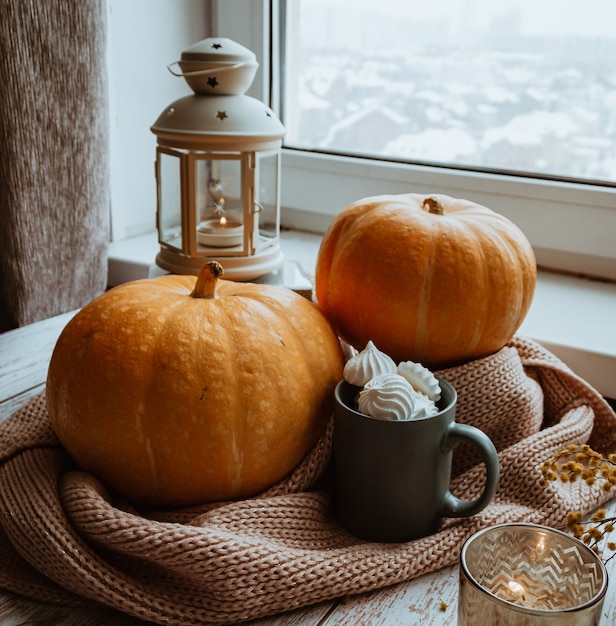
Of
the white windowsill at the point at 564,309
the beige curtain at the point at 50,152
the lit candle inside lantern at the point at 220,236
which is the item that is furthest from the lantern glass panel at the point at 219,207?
the beige curtain at the point at 50,152

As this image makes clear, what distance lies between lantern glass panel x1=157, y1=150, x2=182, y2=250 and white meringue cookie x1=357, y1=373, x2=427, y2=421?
0.46 metres

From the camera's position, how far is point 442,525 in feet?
2.34

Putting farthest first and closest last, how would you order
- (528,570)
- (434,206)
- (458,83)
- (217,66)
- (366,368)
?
(458,83), (217,66), (434,206), (366,368), (528,570)

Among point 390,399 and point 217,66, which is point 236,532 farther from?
point 217,66

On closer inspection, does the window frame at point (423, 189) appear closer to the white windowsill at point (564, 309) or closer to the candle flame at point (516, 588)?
the white windowsill at point (564, 309)

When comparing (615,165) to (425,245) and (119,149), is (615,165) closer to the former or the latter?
(425,245)

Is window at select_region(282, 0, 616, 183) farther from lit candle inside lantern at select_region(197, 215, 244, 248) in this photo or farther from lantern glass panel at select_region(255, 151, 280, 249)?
lit candle inside lantern at select_region(197, 215, 244, 248)

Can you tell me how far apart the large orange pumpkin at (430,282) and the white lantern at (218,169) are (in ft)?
0.71

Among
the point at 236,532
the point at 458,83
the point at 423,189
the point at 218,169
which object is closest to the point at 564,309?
the point at 423,189

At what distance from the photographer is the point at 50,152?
1.11m

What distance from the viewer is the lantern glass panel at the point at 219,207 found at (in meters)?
1.02

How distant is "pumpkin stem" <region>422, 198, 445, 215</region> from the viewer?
0.82 meters

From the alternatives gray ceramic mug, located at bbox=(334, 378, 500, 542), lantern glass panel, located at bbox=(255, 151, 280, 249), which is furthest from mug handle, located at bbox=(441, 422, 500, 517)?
lantern glass panel, located at bbox=(255, 151, 280, 249)

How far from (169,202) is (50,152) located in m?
0.21
